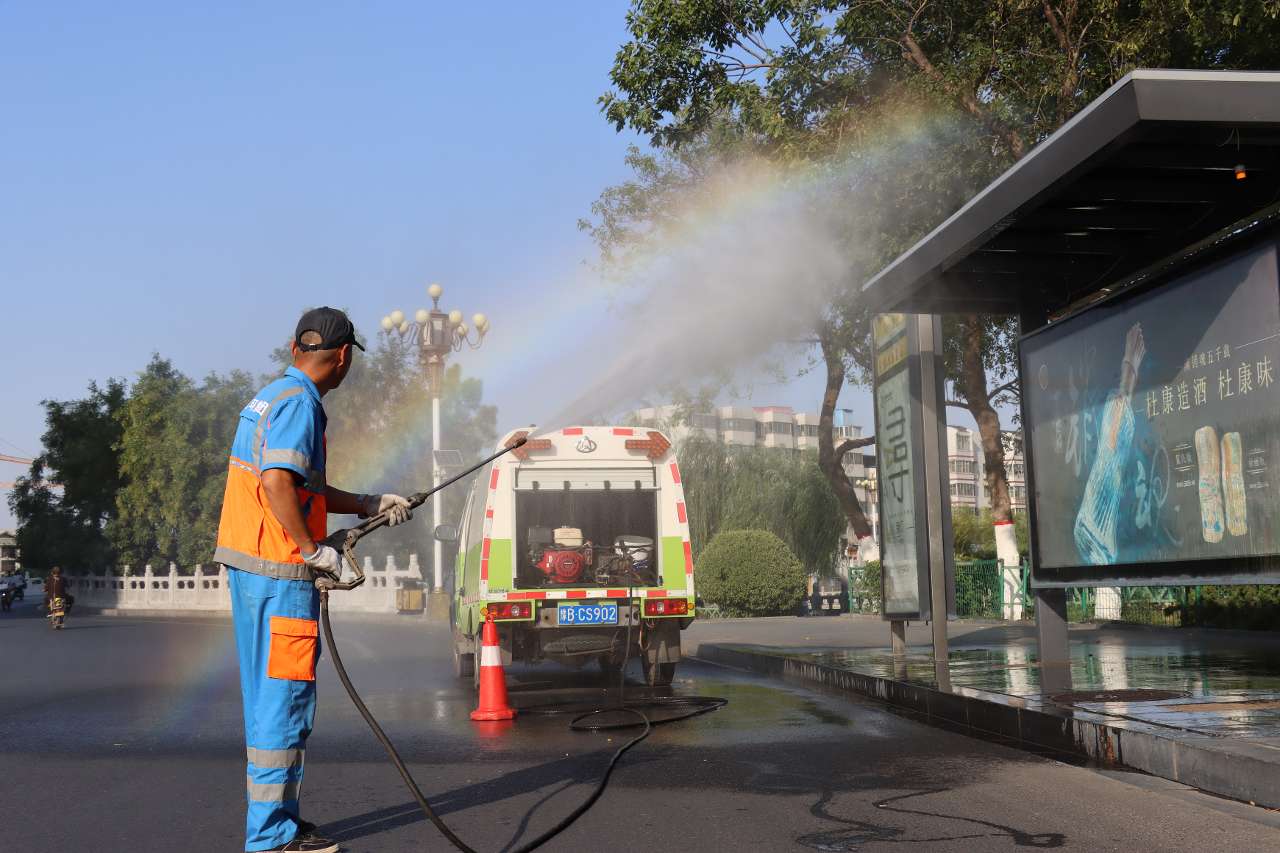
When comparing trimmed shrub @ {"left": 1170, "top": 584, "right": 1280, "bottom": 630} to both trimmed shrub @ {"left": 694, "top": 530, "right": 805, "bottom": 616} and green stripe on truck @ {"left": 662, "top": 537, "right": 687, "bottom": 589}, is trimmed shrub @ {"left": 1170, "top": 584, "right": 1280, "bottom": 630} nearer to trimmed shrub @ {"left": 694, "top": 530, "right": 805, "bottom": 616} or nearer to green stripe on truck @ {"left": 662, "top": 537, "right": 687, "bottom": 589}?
green stripe on truck @ {"left": 662, "top": 537, "right": 687, "bottom": 589}

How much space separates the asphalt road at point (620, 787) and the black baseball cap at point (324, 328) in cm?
199

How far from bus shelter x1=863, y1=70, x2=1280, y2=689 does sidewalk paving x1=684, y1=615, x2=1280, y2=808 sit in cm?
68

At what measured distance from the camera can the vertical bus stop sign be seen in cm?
1193

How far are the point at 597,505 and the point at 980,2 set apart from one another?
8531 mm

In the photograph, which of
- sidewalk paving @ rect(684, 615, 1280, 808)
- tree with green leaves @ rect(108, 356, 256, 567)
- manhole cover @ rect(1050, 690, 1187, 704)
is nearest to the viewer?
sidewalk paving @ rect(684, 615, 1280, 808)

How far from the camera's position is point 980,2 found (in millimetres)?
16938

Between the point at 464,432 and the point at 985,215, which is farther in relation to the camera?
the point at 464,432

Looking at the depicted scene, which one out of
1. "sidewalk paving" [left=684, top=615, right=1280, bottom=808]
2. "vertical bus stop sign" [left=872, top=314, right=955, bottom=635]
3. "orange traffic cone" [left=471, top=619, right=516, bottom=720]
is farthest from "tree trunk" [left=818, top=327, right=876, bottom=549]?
"orange traffic cone" [left=471, top=619, right=516, bottom=720]

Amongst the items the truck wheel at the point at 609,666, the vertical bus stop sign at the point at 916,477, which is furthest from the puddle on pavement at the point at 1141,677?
the truck wheel at the point at 609,666

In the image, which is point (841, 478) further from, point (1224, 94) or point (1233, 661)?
point (1224, 94)

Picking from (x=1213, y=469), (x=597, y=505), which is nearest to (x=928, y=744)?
(x=1213, y=469)

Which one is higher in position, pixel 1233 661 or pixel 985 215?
pixel 985 215

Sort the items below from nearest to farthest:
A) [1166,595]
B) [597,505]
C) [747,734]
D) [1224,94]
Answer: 1. [1224,94]
2. [747,734]
3. [597,505]
4. [1166,595]

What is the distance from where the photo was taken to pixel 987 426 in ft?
74.7
